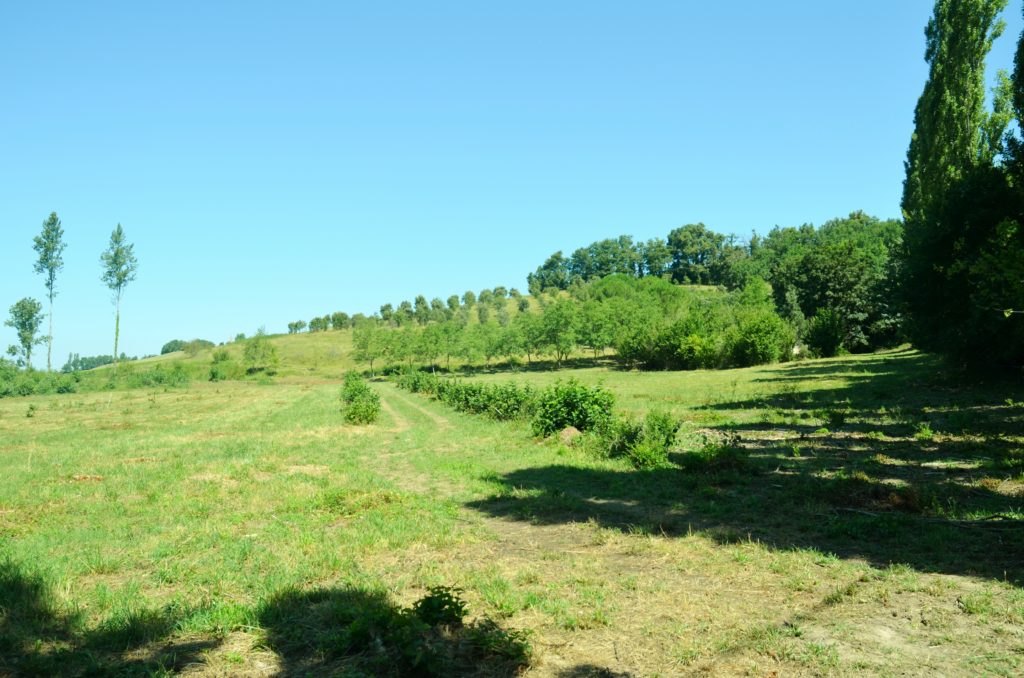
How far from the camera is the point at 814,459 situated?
43.2 ft

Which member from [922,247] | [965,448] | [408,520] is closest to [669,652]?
[408,520]

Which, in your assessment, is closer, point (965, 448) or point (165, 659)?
point (165, 659)

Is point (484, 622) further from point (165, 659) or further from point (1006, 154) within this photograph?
point (1006, 154)

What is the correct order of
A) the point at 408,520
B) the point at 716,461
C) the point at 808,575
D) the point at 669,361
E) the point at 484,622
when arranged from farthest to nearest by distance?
the point at 669,361 < the point at 716,461 < the point at 408,520 < the point at 808,575 < the point at 484,622

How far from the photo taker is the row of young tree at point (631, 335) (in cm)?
6297

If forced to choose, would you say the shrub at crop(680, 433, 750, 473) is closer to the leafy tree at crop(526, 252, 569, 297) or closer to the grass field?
the grass field

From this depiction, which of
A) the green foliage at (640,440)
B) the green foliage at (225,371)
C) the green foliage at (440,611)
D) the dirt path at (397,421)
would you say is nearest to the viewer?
the green foliage at (440,611)

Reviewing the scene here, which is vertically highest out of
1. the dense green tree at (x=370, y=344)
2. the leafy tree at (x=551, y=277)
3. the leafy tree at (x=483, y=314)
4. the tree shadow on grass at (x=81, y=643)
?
the leafy tree at (x=551, y=277)

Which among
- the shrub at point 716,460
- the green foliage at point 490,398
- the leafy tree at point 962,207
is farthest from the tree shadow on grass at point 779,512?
the green foliage at point 490,398

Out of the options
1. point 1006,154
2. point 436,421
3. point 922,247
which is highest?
point 1006,154

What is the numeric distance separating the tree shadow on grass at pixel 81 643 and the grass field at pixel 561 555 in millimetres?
26

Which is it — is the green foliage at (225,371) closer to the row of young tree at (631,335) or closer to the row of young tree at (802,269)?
the row of young tree at (631,335)

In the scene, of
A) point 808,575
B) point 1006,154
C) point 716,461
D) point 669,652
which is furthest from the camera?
point 1006,154

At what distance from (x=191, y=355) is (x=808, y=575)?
458 ft
